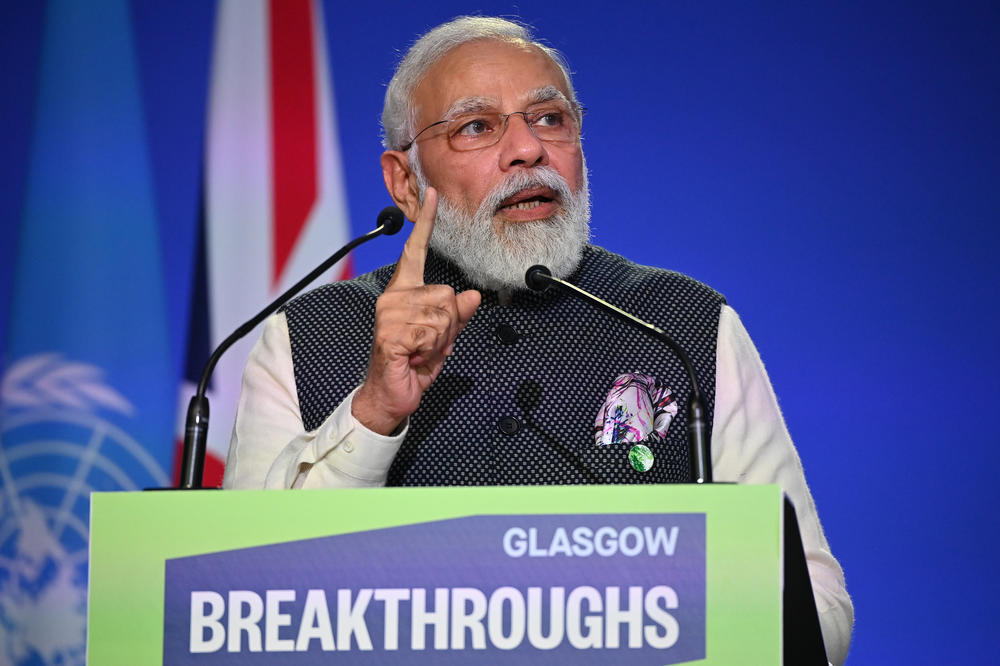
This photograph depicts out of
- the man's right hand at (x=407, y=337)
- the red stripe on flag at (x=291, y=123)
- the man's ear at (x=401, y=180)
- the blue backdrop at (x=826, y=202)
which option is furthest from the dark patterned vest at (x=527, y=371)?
the red stripe on flag at (x=291, y=123)

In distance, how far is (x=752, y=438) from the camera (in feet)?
5.68

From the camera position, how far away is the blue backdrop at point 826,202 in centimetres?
275

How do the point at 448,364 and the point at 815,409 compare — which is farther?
the point at 815,409

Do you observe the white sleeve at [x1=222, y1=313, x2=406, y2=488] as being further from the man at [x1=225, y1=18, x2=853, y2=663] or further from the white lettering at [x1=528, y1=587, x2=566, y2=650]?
the white lettering at [x1=528, y1=587, x2=566, y2=650]

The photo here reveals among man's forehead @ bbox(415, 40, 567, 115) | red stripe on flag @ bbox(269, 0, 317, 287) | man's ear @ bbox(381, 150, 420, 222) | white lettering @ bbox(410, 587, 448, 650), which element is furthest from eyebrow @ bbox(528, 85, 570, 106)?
red stripe on flag @ bbox(269, 0, 317, 287)

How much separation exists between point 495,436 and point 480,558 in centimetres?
81

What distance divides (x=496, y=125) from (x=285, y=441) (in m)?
0.63

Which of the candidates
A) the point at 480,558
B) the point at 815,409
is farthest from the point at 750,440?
the point at 815,409

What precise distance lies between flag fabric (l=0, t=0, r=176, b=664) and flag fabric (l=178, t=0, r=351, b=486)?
144mm

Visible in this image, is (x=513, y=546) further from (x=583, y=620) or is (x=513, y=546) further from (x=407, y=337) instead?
(x=407, y=337)

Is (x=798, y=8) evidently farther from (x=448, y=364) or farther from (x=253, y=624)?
(x=253, y=624)

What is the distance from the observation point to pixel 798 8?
2.91 metres

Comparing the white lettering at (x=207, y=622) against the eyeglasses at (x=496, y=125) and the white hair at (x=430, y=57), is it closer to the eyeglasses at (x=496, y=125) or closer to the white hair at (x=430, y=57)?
the eyeglasses at (x=496, y=125)

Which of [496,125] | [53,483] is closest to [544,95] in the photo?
[496,125]
